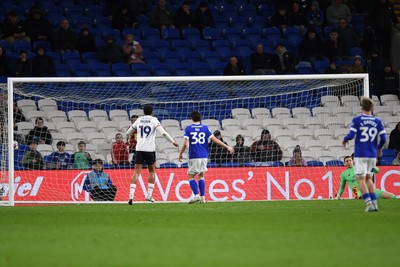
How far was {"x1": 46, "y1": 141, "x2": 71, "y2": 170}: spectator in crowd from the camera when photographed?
2100 cm

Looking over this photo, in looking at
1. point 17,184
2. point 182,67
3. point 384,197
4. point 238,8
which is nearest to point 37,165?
point 17,184

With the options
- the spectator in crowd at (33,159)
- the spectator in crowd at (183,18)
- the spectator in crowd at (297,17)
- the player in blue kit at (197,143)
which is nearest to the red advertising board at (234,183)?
the spectator in crowd at (33,159)

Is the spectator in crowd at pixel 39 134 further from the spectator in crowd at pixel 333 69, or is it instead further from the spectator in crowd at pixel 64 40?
the spectator in crowd at pixel 333 69

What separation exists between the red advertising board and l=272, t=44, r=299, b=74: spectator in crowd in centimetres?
481

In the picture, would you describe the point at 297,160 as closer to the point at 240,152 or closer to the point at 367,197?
the point at 240,152

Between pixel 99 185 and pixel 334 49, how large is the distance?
946cm

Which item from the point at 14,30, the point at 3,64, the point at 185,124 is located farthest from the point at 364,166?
the point at 14,30

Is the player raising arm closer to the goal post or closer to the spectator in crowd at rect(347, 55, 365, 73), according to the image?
the goal post

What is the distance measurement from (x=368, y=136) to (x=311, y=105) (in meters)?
8.86

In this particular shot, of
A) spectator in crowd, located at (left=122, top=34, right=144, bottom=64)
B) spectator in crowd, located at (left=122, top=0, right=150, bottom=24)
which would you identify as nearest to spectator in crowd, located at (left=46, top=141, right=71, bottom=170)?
spectator in crowd, located at (left=122, top=34, right=144, bottom=64)

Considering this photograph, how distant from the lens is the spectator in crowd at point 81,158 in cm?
2103

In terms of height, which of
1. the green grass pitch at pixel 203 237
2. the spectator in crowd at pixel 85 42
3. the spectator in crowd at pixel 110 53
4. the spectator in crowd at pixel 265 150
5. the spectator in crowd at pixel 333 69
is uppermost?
the spectator in crowd at pixel 85 42

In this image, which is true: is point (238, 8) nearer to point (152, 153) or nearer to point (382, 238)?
point (152, 153)

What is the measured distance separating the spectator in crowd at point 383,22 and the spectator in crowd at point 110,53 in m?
8.32
